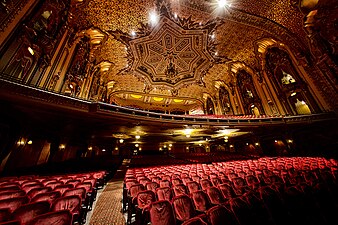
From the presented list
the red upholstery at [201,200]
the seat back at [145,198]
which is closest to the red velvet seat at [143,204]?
the seat back at [145,198]

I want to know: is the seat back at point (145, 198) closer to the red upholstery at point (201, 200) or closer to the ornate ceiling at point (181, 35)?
the red upholstery at point (201, 200)

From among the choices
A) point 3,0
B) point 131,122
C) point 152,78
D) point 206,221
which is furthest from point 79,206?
point 152,78

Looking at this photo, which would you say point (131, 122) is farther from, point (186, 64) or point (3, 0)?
point (186, 64)

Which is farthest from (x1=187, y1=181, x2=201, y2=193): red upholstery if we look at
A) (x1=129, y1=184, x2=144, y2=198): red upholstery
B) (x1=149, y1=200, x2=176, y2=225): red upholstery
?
(x1=149, y1=200, x2=176, y2=225): red upholstery

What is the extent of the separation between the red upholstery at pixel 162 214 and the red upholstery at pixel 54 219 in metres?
1.10

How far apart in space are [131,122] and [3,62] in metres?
5.04

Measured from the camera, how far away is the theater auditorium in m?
2.56

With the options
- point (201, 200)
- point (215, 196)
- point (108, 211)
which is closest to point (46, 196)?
point (108, 211)

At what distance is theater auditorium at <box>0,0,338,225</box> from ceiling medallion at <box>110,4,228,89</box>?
0.35ft

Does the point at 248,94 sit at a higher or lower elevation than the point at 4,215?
higher

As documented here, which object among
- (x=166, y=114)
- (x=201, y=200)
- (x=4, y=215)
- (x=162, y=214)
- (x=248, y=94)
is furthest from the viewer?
(x=248, y=94)

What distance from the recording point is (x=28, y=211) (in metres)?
1.92

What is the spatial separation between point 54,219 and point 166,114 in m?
6.84

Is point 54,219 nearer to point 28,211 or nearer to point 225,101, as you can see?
point 28,211
